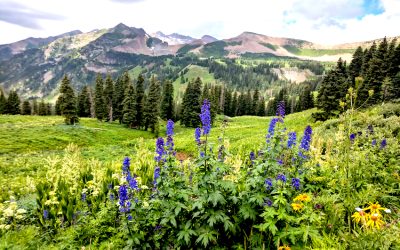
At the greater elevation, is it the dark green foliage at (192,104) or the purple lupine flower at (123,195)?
the purple lupine flower at (123,195)

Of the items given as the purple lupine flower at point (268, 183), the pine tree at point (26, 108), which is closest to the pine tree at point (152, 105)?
the pine tree at point (26, 108)

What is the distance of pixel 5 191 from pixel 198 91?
182 ft

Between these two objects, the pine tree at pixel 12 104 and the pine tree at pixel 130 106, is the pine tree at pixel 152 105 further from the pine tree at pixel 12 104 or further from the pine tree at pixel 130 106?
the pine tree at pixel 12 104

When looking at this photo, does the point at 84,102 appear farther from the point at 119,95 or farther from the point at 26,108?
the point at 26,108

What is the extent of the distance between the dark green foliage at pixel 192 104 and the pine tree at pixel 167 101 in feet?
19.7

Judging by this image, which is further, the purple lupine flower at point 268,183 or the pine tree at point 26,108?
the pine tree at point 26,108

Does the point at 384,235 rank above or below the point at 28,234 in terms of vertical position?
above

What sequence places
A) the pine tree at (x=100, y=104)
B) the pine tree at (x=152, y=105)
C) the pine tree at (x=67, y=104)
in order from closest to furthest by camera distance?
1. the pine tree at (x=67, y=104)
2. the pine tree at (x=152, y=105)
3. the pine tree at (x=100, y=104)

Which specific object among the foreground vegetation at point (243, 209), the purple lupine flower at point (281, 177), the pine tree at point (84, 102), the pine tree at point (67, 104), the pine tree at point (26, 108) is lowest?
the pine tree at point (26, 108)

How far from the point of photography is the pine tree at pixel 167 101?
71.1 metres

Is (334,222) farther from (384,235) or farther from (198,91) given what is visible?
(198,91)

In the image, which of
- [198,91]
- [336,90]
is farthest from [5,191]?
[198,91]

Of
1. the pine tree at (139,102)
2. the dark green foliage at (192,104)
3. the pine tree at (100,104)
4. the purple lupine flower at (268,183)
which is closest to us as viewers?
the purple lupine flower at (268,183)

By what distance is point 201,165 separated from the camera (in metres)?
5.16
